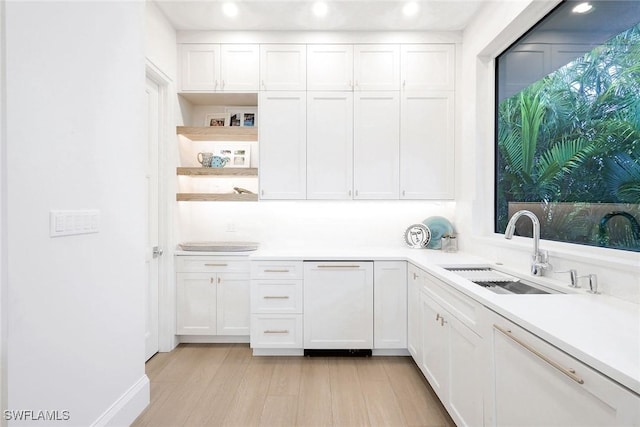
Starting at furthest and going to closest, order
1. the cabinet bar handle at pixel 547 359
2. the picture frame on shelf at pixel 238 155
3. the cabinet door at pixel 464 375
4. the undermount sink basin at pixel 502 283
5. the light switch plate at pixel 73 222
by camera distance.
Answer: the picture frame on shelf at pixel 238 155, the undermount sink basin at pixel 502 283, the cabinet door at pixel 464 375, the light switch plate at pixel 73 222, the cabinet bar handle at pixel 547 359

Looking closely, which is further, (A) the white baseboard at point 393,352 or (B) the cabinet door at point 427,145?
(B) the cabinet door at point 427,145

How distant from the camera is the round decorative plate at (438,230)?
3.00 m

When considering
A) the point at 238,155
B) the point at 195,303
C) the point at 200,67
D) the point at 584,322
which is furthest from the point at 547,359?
the point at 200,67

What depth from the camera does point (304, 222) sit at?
3.26 m

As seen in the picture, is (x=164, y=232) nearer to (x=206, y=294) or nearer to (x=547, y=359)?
(x=206, y=294)

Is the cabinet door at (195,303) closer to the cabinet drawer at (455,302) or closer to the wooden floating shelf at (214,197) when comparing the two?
the wooden floating shelf at (214,197)

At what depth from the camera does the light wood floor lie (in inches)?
73.8

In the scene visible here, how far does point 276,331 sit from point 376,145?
192 centimetres

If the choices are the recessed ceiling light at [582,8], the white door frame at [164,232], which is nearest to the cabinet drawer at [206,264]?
the white door frame at [164,232]

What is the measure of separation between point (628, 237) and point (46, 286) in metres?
2.60

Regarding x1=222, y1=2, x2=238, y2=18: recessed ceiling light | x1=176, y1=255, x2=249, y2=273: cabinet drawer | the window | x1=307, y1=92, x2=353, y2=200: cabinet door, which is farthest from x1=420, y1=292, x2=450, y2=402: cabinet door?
x1=222, y1=2, x2=238, y2=18: recessed ceiling light

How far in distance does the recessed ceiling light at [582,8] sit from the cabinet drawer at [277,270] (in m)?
2.46

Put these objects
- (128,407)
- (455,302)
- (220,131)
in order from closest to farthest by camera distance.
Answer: (455,302) → (128,407) → (220,131)

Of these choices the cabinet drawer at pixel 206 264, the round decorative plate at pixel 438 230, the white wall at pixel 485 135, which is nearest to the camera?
the white wall at pixel 485 135
